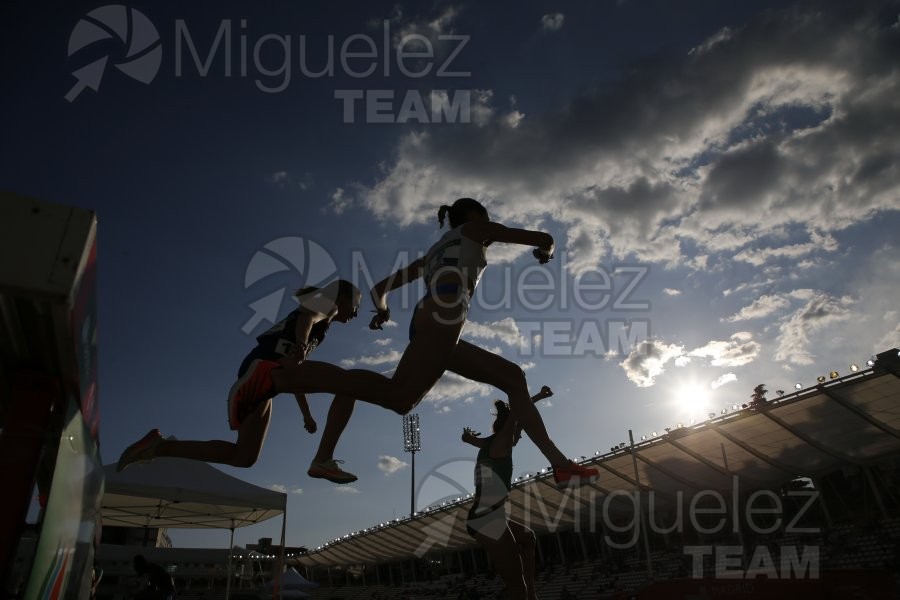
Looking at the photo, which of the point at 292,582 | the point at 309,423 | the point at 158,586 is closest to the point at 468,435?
the point at 309,423

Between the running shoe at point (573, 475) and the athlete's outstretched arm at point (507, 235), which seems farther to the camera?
the running shoe at point (573, 475)

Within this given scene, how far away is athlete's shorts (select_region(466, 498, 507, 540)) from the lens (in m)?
4.08

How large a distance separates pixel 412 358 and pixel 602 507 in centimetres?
3153

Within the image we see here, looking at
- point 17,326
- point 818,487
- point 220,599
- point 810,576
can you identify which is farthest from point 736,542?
point 220,599

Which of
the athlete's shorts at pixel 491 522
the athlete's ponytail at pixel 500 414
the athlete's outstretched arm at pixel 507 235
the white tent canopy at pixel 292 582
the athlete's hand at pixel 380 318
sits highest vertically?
the athlete's outstretched arm at pixel 507 235

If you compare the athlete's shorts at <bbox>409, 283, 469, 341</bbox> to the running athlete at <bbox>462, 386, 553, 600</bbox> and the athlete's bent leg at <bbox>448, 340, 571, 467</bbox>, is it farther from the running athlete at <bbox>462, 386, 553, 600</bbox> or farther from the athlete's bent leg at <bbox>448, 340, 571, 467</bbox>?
the running athlete at <bbox>462, 386, 553, 600</bbox>

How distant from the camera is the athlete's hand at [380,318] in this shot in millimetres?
3426

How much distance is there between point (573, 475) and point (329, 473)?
1.50 metres

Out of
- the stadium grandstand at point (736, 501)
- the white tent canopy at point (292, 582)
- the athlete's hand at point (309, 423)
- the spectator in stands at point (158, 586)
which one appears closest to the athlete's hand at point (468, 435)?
the athlete's hand at point (309, 423)

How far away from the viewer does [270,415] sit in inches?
137

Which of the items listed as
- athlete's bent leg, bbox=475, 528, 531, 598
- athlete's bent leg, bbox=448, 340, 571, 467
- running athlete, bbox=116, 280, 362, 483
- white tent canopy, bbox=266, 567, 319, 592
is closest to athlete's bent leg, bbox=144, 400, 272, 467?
→ running athlete, bbox=116, 280, 362, 483

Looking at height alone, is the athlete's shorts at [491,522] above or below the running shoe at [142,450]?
below

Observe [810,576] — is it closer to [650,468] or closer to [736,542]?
[650,468]
